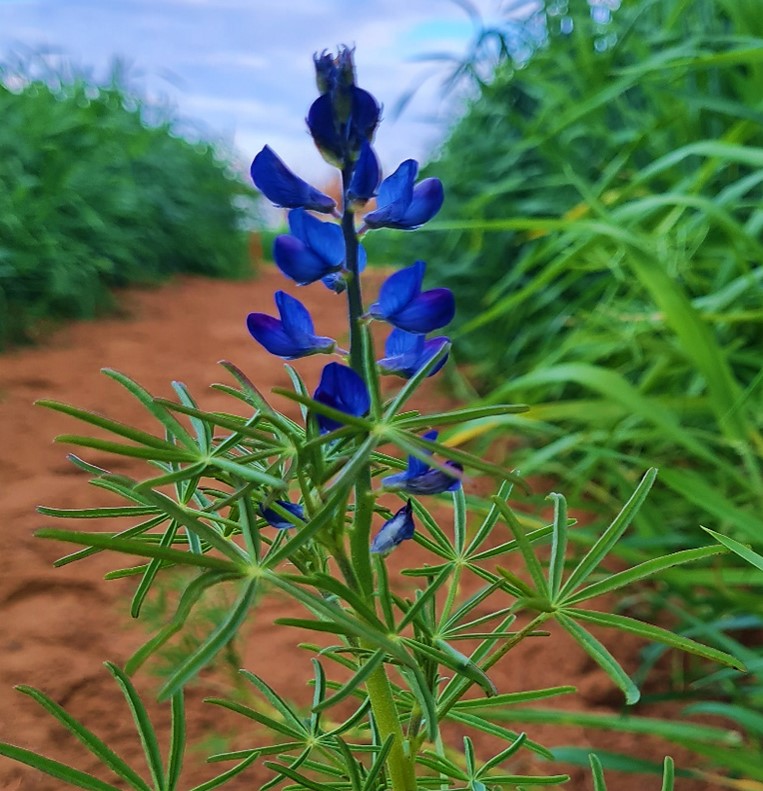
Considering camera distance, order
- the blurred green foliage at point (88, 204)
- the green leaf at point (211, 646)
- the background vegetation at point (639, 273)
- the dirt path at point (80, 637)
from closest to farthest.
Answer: the green leaf at point (211, 646)
the dirt path at point (80, 637)
the background vegetation at point (639, 273)
the blurred green foliage at point (88, 204)

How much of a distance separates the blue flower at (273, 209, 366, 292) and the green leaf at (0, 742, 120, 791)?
0.77 ft

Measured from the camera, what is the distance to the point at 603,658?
35 cm

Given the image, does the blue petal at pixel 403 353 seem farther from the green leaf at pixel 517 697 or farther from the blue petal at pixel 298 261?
the green leaf at pixel 517 697

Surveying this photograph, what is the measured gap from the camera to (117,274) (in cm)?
180

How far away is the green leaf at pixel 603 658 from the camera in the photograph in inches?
12.6

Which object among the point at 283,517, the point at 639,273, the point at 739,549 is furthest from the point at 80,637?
the point at 639,273

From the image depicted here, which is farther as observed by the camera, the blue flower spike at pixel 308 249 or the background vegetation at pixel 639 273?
the background vegetation at pixel 639 273

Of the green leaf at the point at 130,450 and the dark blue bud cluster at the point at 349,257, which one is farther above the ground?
the dark blue bud cluster at the point at 349,257

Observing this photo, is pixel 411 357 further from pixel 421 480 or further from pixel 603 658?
pixel 603 658

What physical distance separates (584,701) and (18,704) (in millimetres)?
520

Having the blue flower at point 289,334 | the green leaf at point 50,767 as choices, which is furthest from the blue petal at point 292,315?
the green leaf at point 50,767

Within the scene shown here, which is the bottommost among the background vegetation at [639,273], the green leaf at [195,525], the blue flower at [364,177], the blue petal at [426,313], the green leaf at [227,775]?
the green leaf at [227,775]

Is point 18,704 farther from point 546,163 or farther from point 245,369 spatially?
point 546,163

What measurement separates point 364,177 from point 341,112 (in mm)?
28
